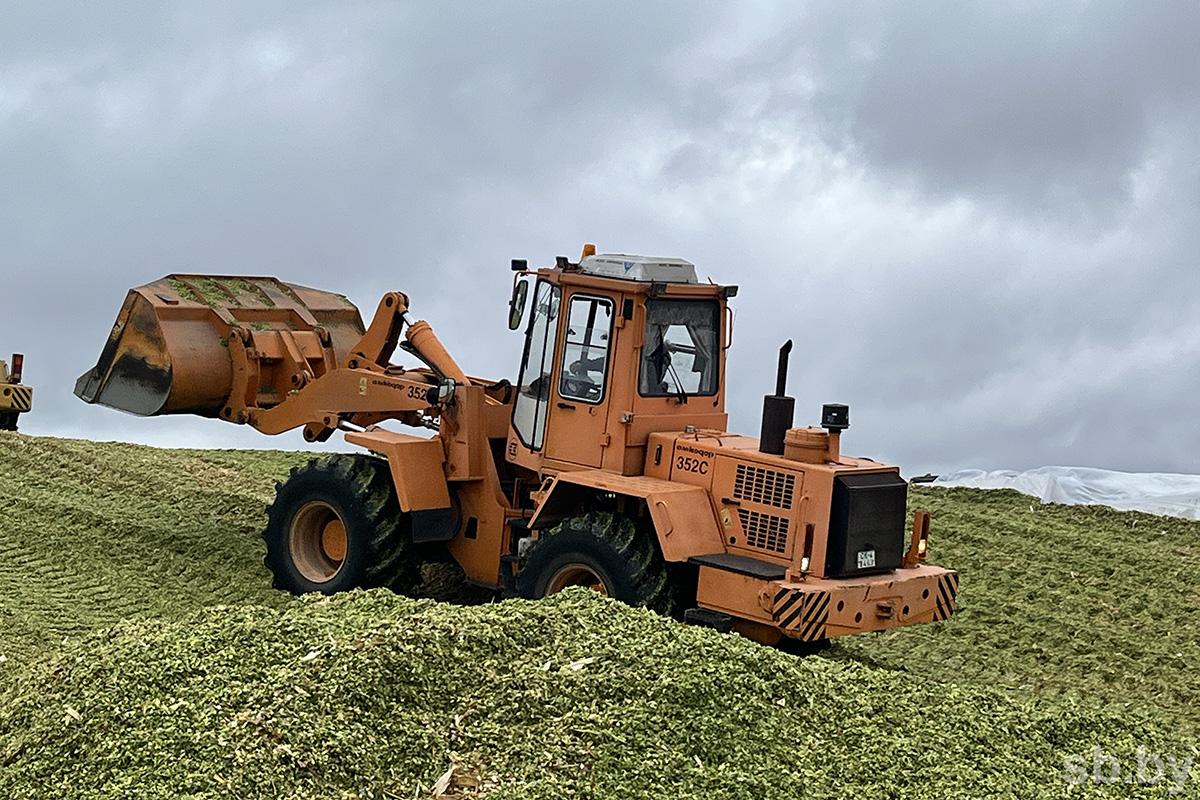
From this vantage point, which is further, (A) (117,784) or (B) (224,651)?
(B) (224,651)

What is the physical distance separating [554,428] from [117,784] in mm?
4447

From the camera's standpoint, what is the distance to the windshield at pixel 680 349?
10.9 m

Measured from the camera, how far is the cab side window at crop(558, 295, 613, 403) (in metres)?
10.8

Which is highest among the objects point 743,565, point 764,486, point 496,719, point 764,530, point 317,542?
point 764,486

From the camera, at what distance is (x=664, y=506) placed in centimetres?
1017

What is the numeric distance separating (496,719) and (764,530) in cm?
304

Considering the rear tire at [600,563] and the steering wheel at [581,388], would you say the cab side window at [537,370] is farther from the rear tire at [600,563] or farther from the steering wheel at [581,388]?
the rear tire at [600,563]

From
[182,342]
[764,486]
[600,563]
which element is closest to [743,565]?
[764,486]

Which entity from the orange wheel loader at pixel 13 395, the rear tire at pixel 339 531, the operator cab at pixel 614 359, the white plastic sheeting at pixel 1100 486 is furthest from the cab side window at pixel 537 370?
the orange wheel loader at pixel 13 395

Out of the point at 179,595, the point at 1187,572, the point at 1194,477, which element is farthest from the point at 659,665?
the point at 1194,477

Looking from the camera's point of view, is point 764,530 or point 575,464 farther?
point 575,464

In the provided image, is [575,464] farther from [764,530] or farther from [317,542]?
[317,542]

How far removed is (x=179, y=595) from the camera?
12094 millimetres

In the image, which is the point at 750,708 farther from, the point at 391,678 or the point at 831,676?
the point at 391,678
